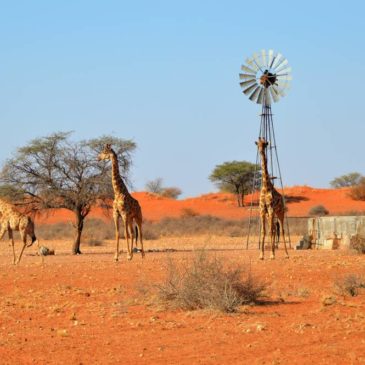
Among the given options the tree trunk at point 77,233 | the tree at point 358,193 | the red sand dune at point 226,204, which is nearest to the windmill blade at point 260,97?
the tree trunk at point 77,233

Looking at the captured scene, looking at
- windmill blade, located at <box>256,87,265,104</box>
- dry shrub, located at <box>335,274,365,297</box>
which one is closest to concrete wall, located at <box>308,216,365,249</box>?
windmill blade, located at <box>256,87,265,104</box>

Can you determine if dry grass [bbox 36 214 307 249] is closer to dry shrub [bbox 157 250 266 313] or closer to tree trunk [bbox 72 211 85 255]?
tree trunk [bbox 72 211 85 255]

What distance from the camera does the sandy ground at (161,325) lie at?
11398 mm

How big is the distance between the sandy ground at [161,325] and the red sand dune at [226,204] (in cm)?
5717

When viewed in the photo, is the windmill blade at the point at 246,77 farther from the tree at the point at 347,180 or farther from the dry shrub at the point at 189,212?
the tree at the point at 347,180

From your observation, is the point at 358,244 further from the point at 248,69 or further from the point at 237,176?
the point at 237,176

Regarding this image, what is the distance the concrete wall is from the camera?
3015 centimetres

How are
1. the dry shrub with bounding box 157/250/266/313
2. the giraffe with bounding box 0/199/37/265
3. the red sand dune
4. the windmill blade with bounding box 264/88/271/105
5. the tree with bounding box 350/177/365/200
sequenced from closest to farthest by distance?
the dry shrub with bounding box 157/250/266/313 → the giraffe with bounding box 0/199/37/265 → the windmill blade with bounding box 264/88/271/105 → the red sand dune → the tree with bounding box 350/177/365/200

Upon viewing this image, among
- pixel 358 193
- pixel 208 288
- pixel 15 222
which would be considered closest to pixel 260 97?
pixel 15 222

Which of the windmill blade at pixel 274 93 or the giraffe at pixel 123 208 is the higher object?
the windmill blade at pixel 274 93

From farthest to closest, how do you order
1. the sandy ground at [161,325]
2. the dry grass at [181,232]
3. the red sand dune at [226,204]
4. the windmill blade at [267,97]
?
the red sand dune at [226,204] < the dry grass at [181,232] < the windmill blade at [267,97] < the sandy ground at [161,325]

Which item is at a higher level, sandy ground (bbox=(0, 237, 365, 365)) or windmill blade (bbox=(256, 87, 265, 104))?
windmill blade (bbox=(256, 87, 265, 104))

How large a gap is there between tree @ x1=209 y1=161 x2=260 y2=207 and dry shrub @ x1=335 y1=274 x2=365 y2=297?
2643 inches

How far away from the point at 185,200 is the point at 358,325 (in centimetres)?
7871
